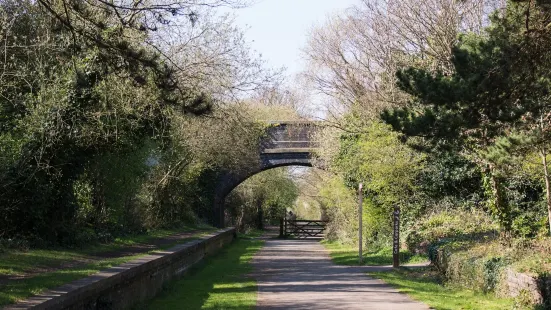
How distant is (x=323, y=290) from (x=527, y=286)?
4338mm

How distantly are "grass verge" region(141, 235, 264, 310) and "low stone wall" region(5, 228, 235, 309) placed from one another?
10.8 inches

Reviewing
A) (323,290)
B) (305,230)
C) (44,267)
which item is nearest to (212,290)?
(323,290)

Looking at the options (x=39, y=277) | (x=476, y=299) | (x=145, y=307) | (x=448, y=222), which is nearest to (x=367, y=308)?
(x=476, y=299)

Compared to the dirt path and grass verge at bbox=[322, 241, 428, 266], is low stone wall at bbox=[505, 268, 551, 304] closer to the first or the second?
the dirt path

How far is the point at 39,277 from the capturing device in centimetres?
1164

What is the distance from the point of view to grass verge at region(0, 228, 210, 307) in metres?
10.1

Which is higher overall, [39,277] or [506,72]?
[506,72]

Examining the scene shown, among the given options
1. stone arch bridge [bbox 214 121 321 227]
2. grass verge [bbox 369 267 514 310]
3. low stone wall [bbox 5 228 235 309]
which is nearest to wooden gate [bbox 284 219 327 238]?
stone arch bridge [bbox 214 121 321 227]

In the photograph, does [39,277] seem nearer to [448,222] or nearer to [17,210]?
[17,210]

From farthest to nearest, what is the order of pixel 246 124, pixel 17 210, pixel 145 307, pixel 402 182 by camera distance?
pixel 246 124
pixel 402 182
pixel 17 210
pixel 145 307

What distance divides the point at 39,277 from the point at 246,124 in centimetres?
1743

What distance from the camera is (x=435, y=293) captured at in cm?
1479

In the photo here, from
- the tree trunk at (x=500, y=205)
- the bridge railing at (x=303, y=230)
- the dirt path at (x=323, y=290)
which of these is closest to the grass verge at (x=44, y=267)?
the dirt path at (x=323, y=290)

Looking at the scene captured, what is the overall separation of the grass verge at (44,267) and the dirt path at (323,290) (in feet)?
10.3
